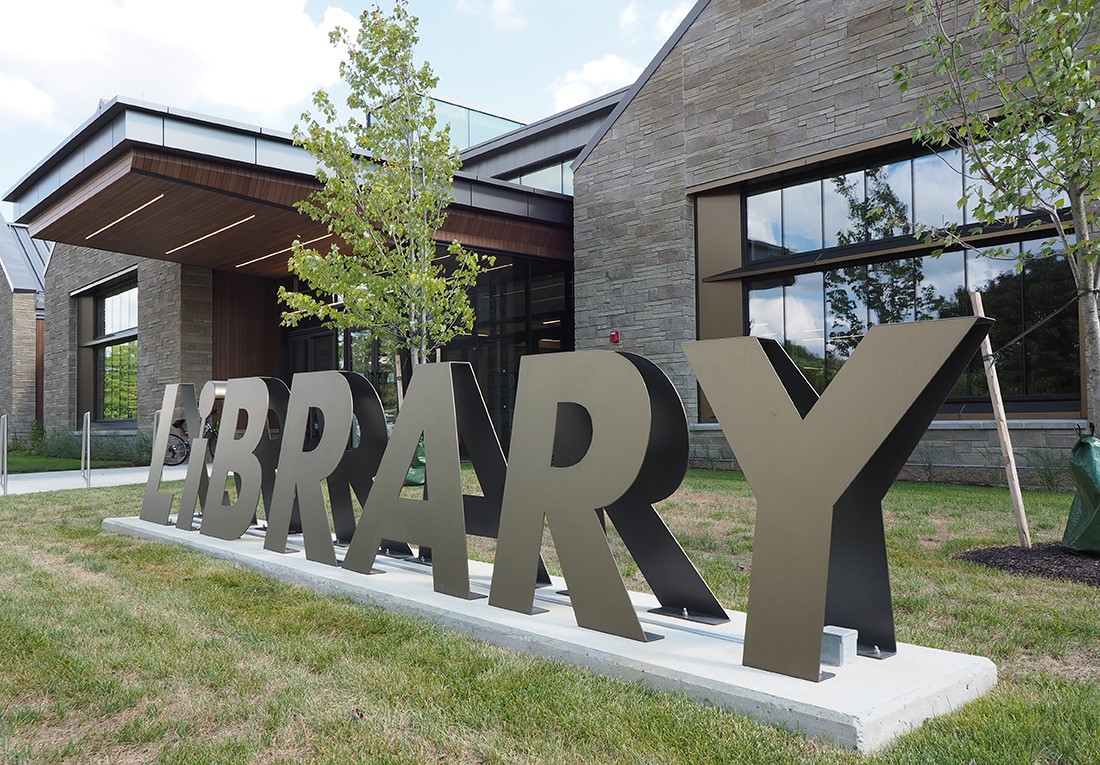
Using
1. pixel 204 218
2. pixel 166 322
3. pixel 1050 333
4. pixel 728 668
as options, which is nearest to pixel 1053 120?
pixel 728 668

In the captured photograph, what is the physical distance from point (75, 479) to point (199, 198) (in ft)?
17.7

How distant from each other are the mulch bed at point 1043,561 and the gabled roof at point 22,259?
28.6m

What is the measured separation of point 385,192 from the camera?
994 cm

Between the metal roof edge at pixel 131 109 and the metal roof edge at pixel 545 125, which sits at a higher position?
the metal roof edge at pixel 545 125

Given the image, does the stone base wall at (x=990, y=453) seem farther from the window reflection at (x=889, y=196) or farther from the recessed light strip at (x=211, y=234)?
the recessed light strip at (x=211, y=234)

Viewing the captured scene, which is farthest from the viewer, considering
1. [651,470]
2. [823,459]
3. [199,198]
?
[199,198]

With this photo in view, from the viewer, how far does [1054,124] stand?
5820mm

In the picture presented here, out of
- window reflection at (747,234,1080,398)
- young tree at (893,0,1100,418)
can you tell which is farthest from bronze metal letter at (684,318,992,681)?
window reflection at (747,234,1080,398)

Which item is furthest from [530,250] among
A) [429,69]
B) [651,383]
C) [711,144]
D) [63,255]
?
[63,255]

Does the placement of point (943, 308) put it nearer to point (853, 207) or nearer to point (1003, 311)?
point (1003, 311)

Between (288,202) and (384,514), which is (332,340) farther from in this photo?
(384,514)

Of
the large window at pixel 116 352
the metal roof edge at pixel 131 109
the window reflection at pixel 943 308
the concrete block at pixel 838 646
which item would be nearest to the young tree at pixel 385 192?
the metal roof edge at pixel 131 109

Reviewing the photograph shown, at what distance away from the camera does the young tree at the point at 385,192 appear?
1011cm

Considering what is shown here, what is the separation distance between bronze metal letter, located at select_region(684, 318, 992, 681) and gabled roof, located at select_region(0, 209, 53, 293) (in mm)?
28892
